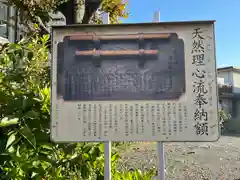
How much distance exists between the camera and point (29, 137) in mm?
2266

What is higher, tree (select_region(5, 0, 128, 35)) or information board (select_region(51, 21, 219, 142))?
tree (select_region(5, 0, 128, 35))

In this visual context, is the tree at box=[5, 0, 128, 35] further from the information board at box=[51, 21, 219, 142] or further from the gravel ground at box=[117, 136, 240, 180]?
the information board at box=[51, 21, 219, 142]

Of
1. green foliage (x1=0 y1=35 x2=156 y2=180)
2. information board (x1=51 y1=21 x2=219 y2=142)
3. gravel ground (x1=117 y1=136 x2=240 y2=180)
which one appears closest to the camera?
Answer: green foliage (x1=0 y1=35 x2=156 y2=180)

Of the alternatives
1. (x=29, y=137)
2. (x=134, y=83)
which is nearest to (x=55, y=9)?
(x=134, y=83)

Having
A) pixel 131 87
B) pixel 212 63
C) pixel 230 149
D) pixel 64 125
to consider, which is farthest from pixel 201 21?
pixel 230 149

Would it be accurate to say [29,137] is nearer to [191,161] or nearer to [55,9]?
[191,161]

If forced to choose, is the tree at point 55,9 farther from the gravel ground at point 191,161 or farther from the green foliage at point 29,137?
the green foliage at point 29,137

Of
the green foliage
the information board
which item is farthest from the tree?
the information board

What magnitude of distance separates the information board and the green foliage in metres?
0.18

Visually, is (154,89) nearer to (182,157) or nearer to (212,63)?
(212,63)

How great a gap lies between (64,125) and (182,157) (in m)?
4.99

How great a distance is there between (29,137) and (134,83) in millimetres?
890

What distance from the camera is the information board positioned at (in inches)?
94.3

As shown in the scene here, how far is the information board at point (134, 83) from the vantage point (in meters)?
2.40
